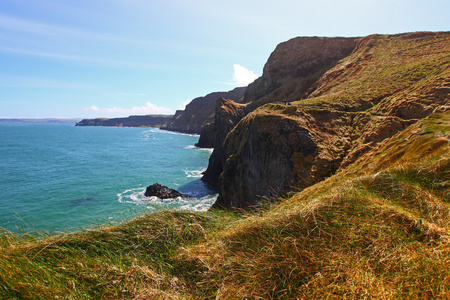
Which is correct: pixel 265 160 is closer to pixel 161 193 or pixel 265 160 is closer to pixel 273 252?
pixel 161 193

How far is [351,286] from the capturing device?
285 cm

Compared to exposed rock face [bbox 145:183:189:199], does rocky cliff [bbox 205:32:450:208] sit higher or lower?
higher

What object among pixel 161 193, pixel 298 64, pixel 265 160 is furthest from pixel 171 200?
pixel 298 64

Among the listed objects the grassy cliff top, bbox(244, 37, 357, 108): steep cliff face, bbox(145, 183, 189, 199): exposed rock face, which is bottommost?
bbox(145, 183, 189, 199): exposed rock face

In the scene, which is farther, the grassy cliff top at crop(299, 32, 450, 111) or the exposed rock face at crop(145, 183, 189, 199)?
the exposed rock face at crop(145, 183, 189, 199)

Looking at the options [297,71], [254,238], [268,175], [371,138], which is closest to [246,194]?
[268,175]

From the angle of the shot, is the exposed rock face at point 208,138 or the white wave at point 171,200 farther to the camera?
the exposed rock face at point 208,138

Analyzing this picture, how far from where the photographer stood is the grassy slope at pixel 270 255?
3021 millimetres

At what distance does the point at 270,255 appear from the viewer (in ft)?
11.9

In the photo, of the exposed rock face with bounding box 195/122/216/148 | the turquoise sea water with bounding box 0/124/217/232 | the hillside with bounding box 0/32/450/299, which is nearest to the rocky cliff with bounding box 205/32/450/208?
the hillside with bounding box 0/32/450/299

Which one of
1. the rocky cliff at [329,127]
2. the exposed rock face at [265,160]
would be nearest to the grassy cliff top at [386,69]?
the rocky cliff at [329,127]

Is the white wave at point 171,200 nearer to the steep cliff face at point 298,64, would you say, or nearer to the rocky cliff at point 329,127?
the rocky cliff at point 329,127

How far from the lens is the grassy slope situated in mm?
3021

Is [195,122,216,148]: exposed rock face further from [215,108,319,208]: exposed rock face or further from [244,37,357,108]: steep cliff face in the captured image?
[215,108,319,208]: exposed rock face
